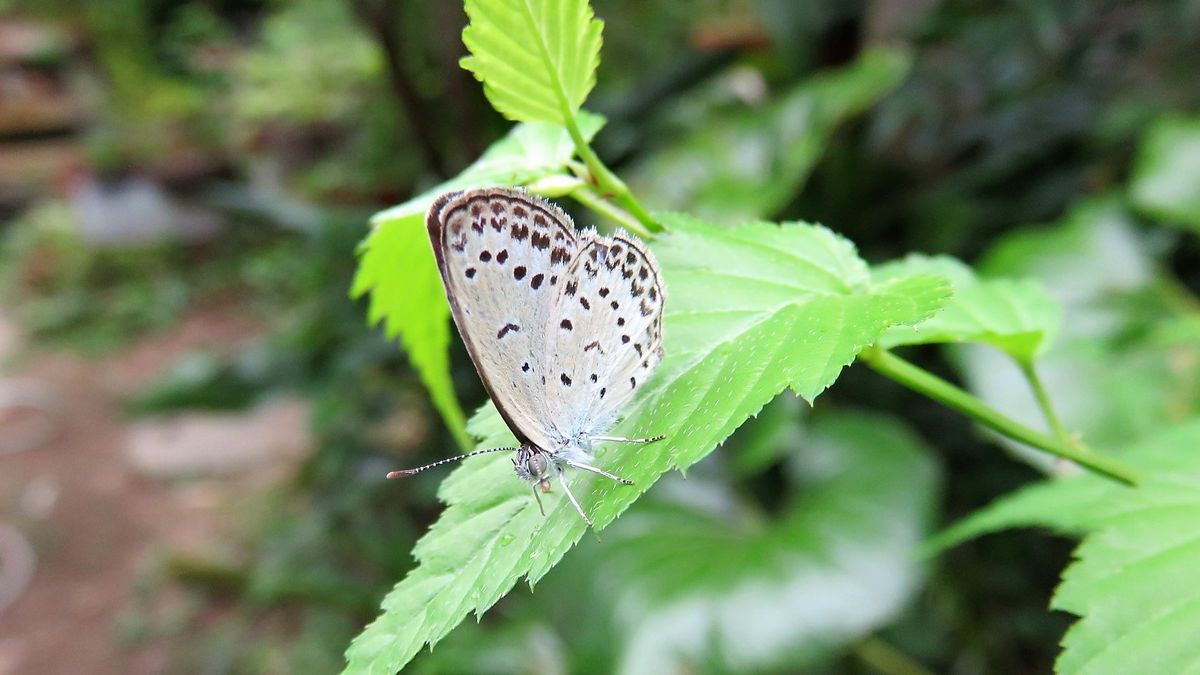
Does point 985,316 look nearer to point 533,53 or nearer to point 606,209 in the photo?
point 606,209

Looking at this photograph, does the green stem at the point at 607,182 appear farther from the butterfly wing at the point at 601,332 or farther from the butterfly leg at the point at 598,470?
the butterfly leg at the point at 598,470

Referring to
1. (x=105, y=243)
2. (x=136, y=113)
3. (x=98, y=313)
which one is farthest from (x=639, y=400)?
(x=136, y=113)

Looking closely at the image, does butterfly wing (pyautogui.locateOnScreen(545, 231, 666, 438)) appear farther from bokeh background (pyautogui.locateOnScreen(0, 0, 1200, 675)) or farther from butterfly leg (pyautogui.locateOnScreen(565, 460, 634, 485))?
bokeh background (pyautogui.locateOnScreen(0, 0, 1200, 675))

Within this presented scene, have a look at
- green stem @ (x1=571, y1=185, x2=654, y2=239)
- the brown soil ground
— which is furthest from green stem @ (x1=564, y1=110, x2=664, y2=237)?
the brown soil ground

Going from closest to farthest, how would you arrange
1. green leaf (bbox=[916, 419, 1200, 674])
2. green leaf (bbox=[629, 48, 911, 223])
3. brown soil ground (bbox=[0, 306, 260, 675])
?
1. green leaf (bbox=[916, 419, 1200, 674])
2. green leaf (bbox=[629, 48, 911, 223])
3. brown soil ground (bbox=[0, 306, 260, 675])

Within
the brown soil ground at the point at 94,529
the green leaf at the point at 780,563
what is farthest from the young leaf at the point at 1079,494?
the brown soil ground at the point at 94,529

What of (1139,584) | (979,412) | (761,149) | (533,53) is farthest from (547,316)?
(761,149)
